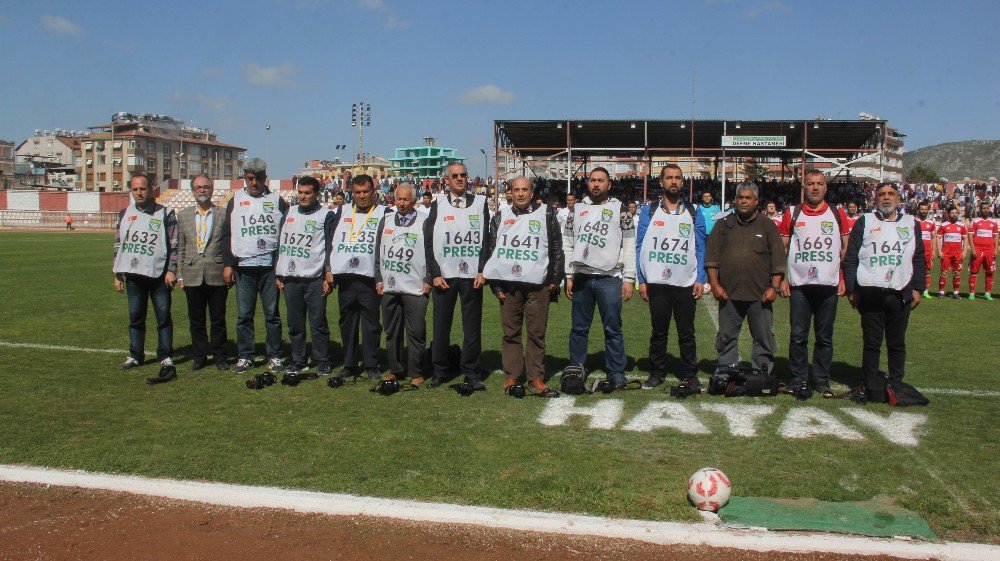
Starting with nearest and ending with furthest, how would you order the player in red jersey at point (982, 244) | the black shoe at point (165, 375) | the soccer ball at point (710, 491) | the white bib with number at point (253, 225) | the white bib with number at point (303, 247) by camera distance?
the soccer ball at point (710, 491) < the black shoe at point (165, 375) < the white bib with number at point (303, 247) < the white bib with number at point (253, 225) < the player in red jersey at point (982, 244)

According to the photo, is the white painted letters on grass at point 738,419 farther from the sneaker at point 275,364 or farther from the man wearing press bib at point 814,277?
the sneaker at point 275,364

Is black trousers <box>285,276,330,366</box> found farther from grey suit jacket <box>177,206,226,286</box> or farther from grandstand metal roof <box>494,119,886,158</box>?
grandstand metal roof <box>494,119,886,158</box>

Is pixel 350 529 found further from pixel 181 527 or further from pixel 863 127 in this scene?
pixel 863 127

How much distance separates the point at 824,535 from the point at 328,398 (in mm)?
4435

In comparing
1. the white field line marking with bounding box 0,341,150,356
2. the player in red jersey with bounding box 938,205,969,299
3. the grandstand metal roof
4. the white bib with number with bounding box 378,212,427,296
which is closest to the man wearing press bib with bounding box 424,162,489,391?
the white bib with number with bounding box 378,212,427,296

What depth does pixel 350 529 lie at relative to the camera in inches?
164

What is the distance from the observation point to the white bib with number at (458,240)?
7266mm

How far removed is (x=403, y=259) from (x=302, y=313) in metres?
1.36

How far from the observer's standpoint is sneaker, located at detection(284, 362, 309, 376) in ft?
25.0

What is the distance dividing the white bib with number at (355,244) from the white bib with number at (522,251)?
4.09 feet

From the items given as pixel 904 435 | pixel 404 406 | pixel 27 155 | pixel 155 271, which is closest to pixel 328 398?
pixel 404 406

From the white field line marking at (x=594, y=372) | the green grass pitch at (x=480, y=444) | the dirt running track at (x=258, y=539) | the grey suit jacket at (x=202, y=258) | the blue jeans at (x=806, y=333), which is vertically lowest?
the dirt running track at (x=258, y=539)

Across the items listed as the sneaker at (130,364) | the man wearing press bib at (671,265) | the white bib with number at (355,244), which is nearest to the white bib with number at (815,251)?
the man wearing press bib at (671,265)

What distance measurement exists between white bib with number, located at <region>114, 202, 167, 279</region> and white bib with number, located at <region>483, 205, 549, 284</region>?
3.66 metres
